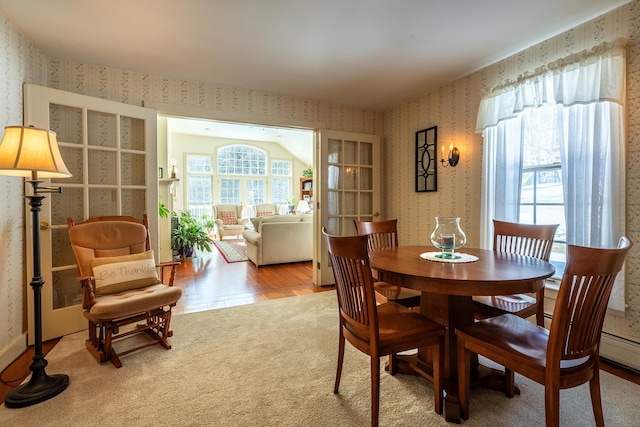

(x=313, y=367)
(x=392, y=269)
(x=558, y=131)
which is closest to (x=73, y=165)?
(x=313, y=367)

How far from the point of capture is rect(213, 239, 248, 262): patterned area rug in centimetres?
571

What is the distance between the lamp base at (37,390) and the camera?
1.60 m

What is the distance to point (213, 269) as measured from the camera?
190 inches

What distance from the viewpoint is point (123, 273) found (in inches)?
88.0

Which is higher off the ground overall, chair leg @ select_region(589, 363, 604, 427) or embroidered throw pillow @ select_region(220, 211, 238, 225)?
embroidered throw pillow @ select_region(220, 211, 238, 225)

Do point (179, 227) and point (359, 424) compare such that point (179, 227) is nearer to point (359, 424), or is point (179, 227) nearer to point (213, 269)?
point (213, 269)

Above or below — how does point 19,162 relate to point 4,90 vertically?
below

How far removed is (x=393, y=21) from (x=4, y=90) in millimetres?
2802

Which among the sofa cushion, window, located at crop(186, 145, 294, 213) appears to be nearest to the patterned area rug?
the sofa cushion

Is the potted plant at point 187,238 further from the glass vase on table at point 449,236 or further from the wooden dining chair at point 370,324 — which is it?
the glass vase on table at point 449,236

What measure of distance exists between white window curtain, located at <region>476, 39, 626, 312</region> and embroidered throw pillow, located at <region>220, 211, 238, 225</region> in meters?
7.71

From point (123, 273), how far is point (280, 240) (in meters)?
2.92

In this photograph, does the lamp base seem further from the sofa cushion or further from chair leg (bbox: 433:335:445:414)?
the sofa cushion

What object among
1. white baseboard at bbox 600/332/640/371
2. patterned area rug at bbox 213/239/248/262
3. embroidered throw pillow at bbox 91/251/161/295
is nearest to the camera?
white baseboard at bbox 600/332/640/371
